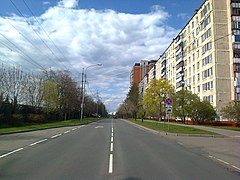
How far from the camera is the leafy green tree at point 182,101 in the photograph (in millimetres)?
53438

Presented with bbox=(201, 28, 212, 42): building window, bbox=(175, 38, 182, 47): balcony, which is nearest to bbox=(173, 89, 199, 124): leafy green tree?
bbox=(201, 28, 212, 42): building window

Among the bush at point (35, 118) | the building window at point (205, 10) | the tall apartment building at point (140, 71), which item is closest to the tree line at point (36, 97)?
the bush at point (35, 118)

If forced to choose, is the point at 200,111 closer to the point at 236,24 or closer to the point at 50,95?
the point at 236,24

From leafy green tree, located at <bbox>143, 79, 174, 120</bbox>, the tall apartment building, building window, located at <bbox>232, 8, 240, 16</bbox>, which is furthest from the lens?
the tall apartment building

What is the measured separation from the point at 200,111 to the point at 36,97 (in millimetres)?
30200

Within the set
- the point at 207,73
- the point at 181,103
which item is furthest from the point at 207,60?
the point at 181,103

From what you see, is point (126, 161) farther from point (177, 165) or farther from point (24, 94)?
point (24, 94)

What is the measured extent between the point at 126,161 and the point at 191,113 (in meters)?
43.5

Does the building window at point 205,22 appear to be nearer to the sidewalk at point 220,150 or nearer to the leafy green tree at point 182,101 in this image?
the leafy green tree at point 182,101

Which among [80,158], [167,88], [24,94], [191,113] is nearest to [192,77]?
[167,88]

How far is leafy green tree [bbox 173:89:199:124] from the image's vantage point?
53438 mm

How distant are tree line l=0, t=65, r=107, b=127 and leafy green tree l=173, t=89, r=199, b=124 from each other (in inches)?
884

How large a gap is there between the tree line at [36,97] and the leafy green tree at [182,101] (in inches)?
884

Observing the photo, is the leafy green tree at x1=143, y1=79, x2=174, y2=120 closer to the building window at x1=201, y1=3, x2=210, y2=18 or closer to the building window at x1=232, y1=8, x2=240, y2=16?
the building window at x1=201, y1=3, x2=210, y2=18
